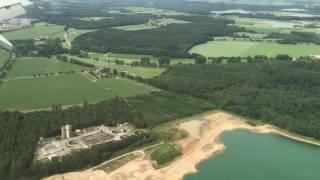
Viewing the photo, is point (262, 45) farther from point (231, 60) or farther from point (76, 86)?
point (76, 86)

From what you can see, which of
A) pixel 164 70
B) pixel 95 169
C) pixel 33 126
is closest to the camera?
pixel 95 169

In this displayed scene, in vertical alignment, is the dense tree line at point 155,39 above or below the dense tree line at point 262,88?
below

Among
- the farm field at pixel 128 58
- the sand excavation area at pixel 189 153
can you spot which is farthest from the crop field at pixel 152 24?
the sand excavation area at pixel 189 153

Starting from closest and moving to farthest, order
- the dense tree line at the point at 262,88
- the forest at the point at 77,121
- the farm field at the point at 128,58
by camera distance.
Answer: the forest at the point at 77,121
the dense tree line at the point at 262,88
the farm field at the point at 128,58

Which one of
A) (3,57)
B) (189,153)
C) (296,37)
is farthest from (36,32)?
(189,153)

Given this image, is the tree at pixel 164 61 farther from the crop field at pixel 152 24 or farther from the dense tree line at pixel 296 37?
the crop field at pixel 152 24

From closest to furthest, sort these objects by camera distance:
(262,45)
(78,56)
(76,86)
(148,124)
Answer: (148,124)
(76,86)
(78,56)
(262,45)

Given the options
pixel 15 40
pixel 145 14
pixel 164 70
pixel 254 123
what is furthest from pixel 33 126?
pixel 145 14
